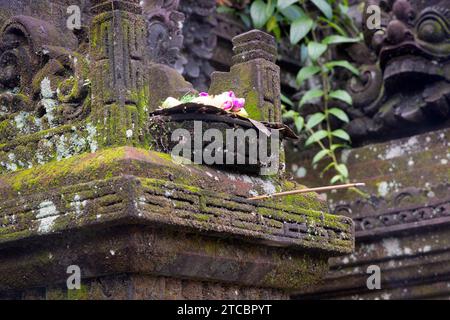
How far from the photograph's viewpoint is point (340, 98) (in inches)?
389

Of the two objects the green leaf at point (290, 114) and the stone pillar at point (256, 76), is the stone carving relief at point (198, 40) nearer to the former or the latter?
the green leaf at point (290, 114)

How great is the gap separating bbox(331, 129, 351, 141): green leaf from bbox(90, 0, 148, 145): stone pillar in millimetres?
3909

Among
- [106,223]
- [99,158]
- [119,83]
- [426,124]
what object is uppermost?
[426,124]

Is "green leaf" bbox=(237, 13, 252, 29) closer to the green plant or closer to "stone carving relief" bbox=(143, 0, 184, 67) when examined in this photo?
the green plant

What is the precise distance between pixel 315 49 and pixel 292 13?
16.4 inches

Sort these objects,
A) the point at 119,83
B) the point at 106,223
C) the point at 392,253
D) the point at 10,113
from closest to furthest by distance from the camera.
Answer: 1. the point at 106,223
2. the point at 119,83
3. the point at 10,113
4. the point at 392,253

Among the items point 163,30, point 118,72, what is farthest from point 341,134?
point 118,72

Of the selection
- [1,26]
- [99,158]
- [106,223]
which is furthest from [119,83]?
[1,26]

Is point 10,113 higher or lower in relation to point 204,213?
higher

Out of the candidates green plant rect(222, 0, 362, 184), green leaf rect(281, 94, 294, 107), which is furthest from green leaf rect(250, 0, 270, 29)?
green leaf rect(281, 94, 294, 107)

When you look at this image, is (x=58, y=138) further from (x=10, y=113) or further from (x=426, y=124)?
(x=426, y=124)

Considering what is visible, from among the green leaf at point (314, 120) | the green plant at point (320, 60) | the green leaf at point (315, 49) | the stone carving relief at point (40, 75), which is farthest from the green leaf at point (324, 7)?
the stone carving relief at point (40, 75)

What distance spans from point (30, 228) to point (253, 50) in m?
1.74

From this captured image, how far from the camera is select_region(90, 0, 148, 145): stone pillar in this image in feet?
19.4
